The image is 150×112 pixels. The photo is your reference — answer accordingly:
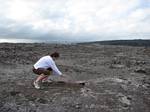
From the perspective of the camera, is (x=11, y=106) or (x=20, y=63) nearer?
(x=11, y=106)

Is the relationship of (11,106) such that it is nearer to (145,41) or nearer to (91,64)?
(91,64)

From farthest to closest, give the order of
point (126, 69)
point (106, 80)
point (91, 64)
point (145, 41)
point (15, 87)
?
point (145, 41) → point (91, 64) → point (126, 69) → point (106, 80) → point (15, 87)

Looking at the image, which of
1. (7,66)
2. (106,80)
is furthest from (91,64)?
(106,80)

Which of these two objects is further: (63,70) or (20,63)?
(20,63)

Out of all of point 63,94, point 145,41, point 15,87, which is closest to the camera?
point 63,94

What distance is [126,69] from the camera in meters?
22.2

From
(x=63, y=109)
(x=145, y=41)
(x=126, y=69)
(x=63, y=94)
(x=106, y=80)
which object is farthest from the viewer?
(x=145, y=41)

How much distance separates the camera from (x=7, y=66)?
21.6 metres

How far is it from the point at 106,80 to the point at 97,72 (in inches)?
187

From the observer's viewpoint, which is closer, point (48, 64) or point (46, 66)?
point (48, 64)

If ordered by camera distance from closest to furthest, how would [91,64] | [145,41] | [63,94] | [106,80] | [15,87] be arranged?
[63,94], [15,87], [106,80], [91,64], [145,41]

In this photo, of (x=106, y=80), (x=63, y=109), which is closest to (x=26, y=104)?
(x=63, y=109)

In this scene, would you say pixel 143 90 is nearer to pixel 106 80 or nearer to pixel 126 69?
pixel 106 80

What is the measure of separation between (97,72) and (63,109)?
8202mm
